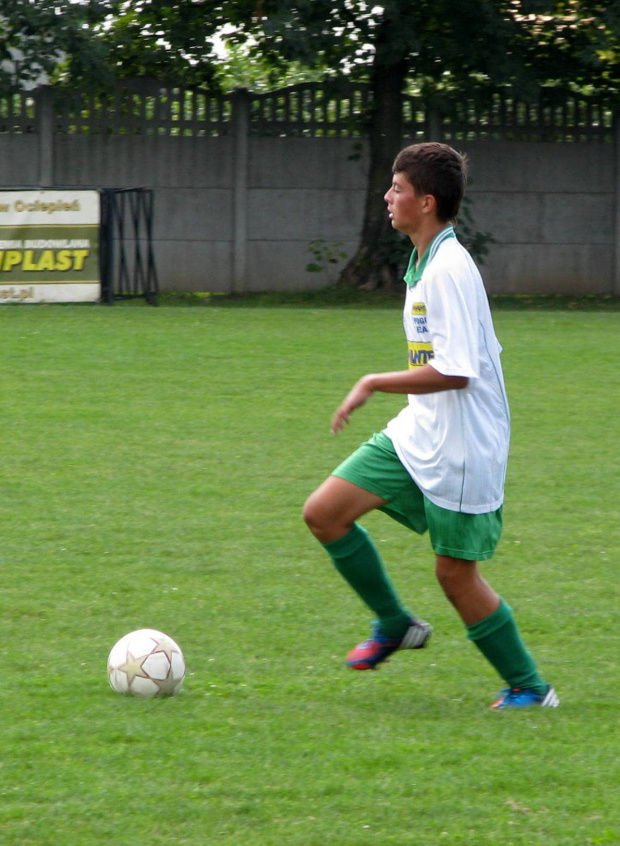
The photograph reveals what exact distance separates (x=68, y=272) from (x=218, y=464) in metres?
9.24

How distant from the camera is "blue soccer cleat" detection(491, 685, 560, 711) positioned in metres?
3.92

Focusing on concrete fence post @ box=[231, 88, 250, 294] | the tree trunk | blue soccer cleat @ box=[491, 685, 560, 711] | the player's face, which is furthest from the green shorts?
concrete fence post @ box=[231, 88, 250, 294]

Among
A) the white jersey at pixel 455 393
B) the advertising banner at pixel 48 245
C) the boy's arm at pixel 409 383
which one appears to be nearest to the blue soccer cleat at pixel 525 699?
the white jersey at pixel 455 393

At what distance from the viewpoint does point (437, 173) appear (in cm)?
381

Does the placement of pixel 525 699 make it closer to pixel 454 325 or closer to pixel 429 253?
pixel 454 325

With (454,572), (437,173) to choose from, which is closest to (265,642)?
(454,572)

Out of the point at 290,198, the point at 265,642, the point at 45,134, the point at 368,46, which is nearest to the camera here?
the point at 265,642

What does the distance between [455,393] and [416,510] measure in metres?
0.44

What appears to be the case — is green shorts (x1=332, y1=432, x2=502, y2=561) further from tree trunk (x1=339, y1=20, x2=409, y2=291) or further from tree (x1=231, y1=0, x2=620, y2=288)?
tree trunk (x1=339, y1=20, x2=409, y2=291)

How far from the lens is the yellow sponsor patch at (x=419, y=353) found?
12.6 ft

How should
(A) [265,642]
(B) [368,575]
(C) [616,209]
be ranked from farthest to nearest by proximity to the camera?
(C) [616,209] → (A) [265,642] → (B) [368,575]

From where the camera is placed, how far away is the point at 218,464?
7.68 meters

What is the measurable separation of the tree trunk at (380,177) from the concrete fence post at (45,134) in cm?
453

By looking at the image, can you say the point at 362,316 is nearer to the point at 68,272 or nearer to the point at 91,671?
the point at 68,272
